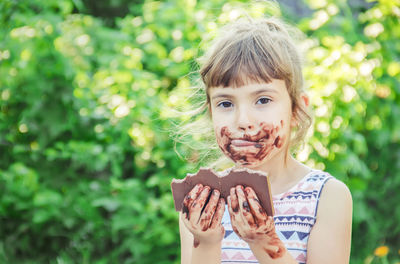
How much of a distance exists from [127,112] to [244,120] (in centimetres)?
183

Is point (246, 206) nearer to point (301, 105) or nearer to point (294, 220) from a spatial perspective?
point (294, 220)

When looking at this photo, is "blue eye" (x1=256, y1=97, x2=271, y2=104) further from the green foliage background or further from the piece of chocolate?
the green foliage background

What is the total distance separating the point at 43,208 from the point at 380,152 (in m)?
2.38

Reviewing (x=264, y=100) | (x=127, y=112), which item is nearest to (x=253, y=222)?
(x=264, y=100)

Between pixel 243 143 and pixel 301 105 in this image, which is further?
pixel 301 105

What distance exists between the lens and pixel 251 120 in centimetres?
164

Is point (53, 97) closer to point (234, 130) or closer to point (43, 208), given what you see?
point (43, 208)

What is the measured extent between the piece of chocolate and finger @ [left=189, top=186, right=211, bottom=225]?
2 cm

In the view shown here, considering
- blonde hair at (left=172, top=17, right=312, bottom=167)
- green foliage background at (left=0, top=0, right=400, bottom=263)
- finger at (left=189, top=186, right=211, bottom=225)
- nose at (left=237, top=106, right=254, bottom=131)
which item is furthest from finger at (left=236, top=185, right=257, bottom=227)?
green foliage background at (left=0, top=0, right=400, bottom=263)

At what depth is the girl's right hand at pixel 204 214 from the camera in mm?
1578

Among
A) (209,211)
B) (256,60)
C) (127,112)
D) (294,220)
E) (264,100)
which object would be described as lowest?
(127,112)

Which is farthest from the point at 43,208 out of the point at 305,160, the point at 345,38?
the point at 345,38

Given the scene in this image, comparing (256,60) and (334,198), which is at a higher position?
(256,60)

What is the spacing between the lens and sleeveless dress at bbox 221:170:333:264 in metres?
1.65
